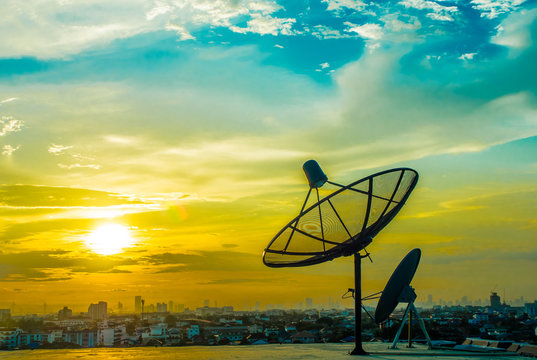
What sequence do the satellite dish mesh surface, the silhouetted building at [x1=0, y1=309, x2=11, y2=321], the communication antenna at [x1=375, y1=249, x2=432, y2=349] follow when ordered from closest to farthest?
the satellite dish mesh surface
the communication antenna at [x1=375, y1=249, x2=432, y2=349]
the silhouetted building at [x1=0, y1=309, x2=11, y2=321]

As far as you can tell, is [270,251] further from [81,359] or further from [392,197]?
[81,359]

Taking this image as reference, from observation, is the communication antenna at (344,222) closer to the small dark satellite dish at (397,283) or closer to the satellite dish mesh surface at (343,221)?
the satellite dish mesh surface at (343,221)

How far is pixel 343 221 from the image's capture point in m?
31.0

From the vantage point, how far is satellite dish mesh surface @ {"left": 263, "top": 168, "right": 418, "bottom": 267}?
29.8 metres

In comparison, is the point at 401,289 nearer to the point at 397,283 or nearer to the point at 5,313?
the point at 397,283

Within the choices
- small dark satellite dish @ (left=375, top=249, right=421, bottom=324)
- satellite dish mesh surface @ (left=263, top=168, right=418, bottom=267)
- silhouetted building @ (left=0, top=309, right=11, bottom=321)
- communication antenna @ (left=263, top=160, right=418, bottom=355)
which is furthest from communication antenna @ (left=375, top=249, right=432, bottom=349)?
silhouetted building @ (left=0, top=309, right=11, bottom=321)

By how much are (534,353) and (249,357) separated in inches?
625

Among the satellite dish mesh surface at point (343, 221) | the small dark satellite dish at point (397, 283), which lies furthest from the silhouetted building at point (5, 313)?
the small dark satellite dish at point (397, 283)

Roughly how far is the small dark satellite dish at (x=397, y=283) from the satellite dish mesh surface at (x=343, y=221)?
146 inches

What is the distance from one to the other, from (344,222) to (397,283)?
574 cm

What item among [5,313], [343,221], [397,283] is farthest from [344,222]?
[5,313]

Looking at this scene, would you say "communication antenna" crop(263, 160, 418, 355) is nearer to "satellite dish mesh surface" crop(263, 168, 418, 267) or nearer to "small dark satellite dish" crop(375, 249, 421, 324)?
"satellite dish mesh surface" crop(263, 168, 418, 267)

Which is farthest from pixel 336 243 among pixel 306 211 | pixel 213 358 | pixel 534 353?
pixel 534 353

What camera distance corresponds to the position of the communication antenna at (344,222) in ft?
97.7
